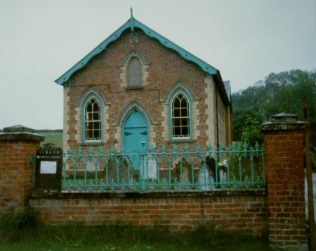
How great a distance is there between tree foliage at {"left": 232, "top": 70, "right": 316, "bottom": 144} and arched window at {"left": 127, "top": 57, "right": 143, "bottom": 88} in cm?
772

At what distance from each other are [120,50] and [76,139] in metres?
4.75

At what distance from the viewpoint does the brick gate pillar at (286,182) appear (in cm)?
590

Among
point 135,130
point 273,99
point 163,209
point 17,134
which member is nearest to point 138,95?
point 135,130

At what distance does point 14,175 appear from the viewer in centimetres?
685

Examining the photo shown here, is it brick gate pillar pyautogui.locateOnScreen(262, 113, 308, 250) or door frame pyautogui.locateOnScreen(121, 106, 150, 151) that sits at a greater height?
door frame pyautogui.locateOnScreen(121, 106, 150, 151)

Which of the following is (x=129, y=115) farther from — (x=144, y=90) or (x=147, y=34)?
(x=147, y=34)

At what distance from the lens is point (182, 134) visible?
672 inches

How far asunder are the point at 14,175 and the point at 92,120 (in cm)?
1106

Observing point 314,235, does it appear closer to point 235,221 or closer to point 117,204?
point 235,221

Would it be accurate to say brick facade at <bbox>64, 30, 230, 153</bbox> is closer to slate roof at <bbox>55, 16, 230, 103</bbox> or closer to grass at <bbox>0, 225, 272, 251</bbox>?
slate roof at <bbox>55, 16, 230, 103</bbox>

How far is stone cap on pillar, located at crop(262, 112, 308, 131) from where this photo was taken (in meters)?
6.05

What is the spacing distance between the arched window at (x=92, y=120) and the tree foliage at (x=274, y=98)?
354 inches

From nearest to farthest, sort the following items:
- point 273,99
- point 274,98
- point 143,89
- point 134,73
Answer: point 143,89 < point 134,73 < point 273,99 < point 274,98

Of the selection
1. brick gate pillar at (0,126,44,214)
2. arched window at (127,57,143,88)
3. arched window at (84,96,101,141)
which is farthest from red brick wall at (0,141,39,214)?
arched window at (127,57,143,88)
